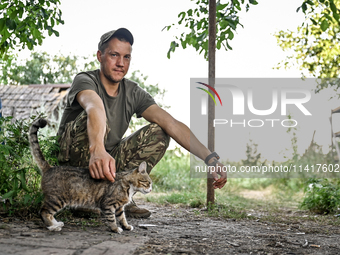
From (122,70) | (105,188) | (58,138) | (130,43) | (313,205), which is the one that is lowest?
(313,205)

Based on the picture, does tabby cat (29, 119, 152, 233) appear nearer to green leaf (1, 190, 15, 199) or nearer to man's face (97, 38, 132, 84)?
green leaf (1, 190, 15, 199)

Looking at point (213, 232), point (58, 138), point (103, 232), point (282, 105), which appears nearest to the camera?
point (103, 232)

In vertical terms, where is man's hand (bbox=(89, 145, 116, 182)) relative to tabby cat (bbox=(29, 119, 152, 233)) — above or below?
above

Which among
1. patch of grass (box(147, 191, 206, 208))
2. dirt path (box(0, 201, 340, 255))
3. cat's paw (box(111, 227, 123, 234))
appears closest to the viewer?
dirt path (box(0, 201, 340, 255))

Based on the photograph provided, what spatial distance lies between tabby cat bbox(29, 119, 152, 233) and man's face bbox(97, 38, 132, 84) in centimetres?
101

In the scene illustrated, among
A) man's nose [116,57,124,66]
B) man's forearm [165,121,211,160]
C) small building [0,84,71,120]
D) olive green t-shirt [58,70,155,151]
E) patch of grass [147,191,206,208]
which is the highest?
small building [0,84,71,120]

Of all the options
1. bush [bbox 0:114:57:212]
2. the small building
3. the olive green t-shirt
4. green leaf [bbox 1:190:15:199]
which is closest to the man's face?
the olive green t-shirt

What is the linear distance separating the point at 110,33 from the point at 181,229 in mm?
2011

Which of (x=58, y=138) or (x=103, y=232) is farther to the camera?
(x=58, y=138)

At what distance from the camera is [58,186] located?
2828 mm

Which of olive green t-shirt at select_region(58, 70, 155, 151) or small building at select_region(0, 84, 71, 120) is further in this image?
small building at select_region(0, 84, 71, 120)

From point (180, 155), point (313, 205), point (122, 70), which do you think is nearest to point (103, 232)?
point (122, 70)

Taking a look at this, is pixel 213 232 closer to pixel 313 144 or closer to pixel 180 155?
pixel 313 144

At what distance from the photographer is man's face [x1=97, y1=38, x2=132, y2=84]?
142 inches
